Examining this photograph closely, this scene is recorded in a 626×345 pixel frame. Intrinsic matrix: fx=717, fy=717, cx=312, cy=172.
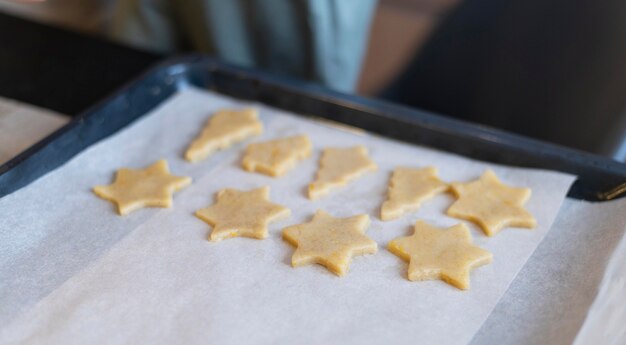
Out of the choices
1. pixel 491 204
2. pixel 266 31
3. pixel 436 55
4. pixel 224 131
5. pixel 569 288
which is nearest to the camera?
pixel 569 288

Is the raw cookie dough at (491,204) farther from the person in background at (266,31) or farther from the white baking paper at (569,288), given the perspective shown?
the person in background at (266,31)

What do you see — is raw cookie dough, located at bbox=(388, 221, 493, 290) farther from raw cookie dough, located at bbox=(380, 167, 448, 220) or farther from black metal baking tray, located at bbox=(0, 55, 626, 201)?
black metal baking tray, located at bbox=(0, 55, 626, 201)

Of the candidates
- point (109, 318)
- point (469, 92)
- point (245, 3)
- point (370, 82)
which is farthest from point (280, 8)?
point (370, 82)

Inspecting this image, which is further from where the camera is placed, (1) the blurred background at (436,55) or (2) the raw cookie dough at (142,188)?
(1) the blurred background at (436,55)

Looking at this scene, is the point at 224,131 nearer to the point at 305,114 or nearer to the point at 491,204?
the point at 305,114

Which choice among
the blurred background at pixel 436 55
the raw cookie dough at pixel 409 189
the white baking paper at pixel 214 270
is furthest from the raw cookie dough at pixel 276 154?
the blurred background at pixel 436 55

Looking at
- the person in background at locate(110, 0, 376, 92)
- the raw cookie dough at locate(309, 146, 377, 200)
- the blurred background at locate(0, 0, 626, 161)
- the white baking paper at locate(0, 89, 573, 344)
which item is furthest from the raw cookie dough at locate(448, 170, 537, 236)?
the person in background at locate(110, 0, 376, 92)

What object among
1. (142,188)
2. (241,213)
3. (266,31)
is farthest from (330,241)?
(266,31)

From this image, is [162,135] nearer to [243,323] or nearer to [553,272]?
[243,323]
